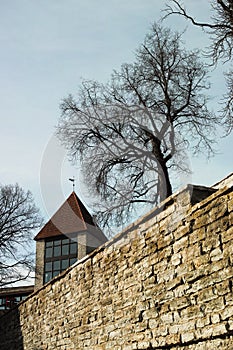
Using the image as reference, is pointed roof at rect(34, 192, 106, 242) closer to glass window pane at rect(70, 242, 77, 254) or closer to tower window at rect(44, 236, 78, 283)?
tower window at rect(44, 236, 78, 283)

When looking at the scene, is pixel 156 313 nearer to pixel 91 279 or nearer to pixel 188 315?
pixel 188 315

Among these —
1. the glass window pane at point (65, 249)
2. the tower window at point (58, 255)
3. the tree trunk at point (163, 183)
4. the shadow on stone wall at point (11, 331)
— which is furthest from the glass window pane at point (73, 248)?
the tree trunk at point (163, 183)

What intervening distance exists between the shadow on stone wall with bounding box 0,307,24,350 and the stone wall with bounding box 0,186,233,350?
3.50m

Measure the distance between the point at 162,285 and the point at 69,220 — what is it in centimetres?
1919

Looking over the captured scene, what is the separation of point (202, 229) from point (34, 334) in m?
6.68

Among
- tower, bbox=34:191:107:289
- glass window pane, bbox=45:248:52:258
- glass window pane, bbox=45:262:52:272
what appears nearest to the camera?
tower, bbox=34:191:107:289

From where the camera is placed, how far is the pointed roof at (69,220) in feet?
75.3

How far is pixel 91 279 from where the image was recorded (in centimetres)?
757

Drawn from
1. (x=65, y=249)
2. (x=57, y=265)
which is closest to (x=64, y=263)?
(x=57, y=265)

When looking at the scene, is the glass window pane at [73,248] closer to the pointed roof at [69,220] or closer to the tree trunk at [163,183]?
the pointed roof at [69,220]

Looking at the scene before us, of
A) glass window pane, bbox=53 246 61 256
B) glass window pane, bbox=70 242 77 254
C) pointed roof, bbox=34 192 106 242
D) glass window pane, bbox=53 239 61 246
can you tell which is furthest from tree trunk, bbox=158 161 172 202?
glass window pane, bbox=53 239 61 246

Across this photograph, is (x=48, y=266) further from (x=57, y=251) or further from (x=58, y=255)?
(x=57, y=251)

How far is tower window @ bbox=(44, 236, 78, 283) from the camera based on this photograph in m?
22.7

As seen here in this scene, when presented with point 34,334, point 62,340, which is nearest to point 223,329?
point 62,340
